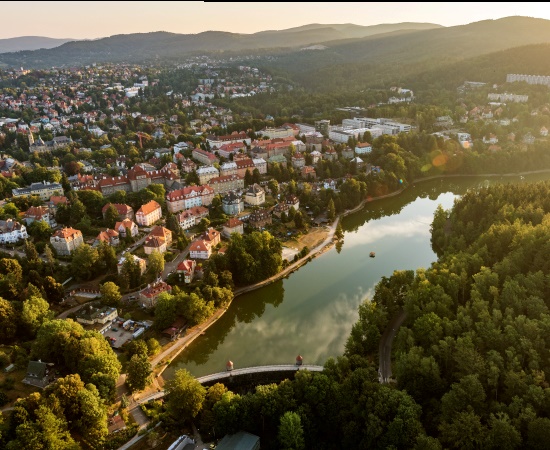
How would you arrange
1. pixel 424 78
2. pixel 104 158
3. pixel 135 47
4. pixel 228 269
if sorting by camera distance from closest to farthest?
pixel 228 269, pixel 104 158, pixel 424 78, pixel 135 47

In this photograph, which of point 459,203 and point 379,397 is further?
point 459,203

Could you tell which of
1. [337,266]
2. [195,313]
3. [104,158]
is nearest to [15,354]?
[195,313]

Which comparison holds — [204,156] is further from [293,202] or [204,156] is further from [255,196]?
[293,202]

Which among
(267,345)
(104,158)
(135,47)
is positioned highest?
(135,47)

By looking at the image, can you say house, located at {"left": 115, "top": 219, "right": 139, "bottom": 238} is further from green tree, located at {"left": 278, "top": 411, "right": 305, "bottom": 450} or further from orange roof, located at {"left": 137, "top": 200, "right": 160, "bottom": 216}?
green tree, located at {"left": 278, "top": 411, "right": 305, "bottom": 450}

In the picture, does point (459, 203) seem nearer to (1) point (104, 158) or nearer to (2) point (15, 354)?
(2) point (15, 354)

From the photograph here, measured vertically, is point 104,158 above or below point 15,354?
above

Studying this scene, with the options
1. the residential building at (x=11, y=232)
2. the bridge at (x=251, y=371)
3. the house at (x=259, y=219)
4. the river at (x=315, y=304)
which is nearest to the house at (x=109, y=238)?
the residential building at (x=11, y=232)

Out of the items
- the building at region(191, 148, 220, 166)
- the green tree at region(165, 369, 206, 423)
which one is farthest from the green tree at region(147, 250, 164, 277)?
the building at region(191, 148, 220, 166)
